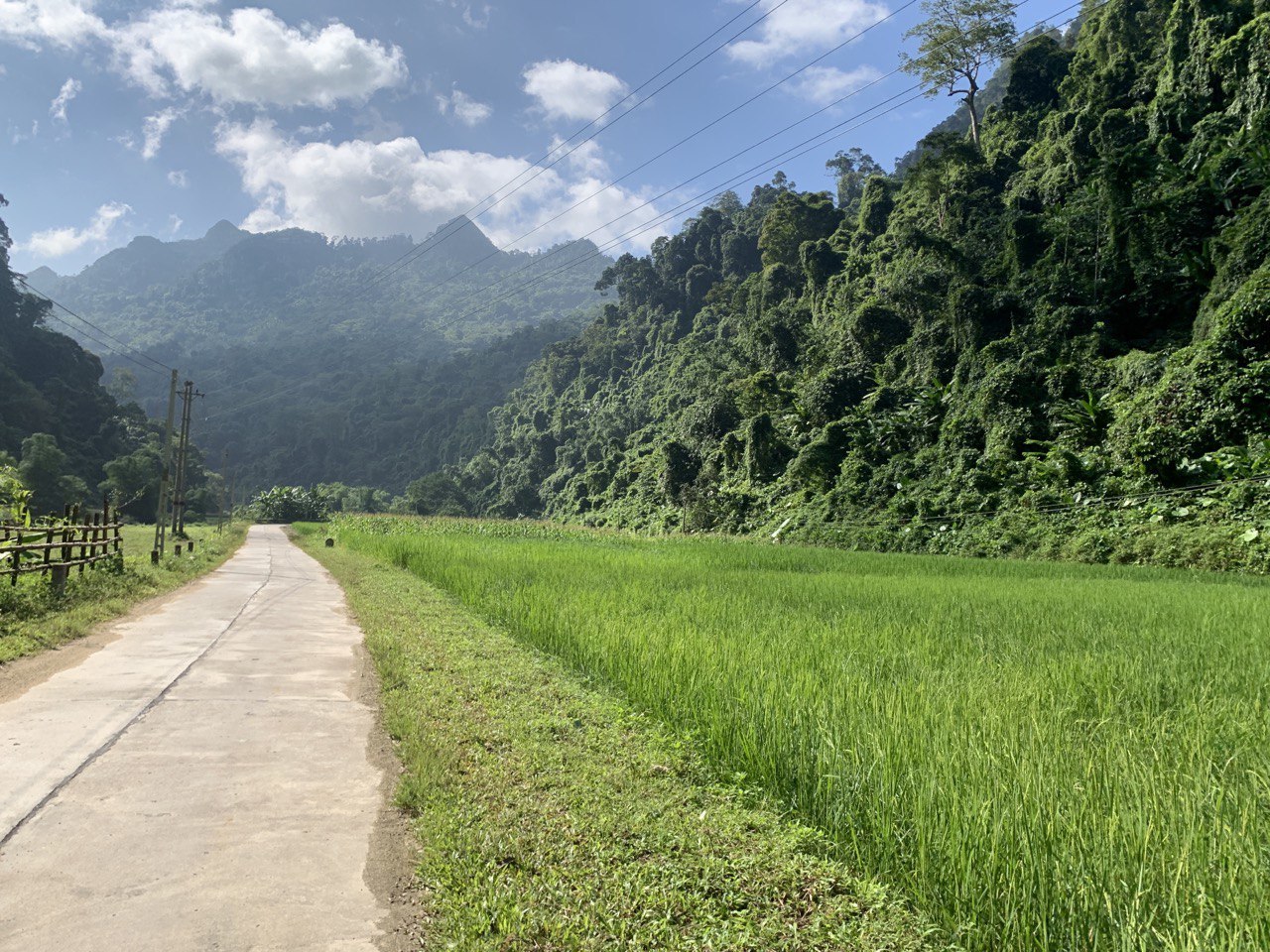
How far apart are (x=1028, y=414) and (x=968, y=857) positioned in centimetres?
2670

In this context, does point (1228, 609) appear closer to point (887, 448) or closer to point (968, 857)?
point (968, 857)

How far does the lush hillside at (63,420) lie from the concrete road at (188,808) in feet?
162

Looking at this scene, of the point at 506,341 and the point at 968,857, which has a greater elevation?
the point at 506,341

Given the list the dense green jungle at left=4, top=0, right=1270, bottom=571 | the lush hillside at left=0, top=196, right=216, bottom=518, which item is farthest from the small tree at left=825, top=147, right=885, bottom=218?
the lush hillside at left=0, top=196, right=216, bottom=518

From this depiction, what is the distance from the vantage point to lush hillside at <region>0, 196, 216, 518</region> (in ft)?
153

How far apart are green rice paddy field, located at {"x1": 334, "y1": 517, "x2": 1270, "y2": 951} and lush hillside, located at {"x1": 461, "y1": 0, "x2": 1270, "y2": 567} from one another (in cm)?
1299

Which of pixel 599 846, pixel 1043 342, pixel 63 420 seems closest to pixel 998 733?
pixel 599 846

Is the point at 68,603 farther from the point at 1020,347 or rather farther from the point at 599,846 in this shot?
the point at 1020,347

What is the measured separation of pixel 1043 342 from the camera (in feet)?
90.8

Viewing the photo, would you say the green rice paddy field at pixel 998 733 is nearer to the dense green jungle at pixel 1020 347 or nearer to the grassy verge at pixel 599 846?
the grassy verge at pixel 599 846

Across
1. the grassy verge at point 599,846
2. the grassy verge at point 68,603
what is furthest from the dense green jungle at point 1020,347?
the grassy verge at point 68,603

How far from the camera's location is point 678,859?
3152 millimetres

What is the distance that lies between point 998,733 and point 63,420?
70.1 meters

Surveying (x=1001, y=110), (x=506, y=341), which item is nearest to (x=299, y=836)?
(x=1001, y=110)
